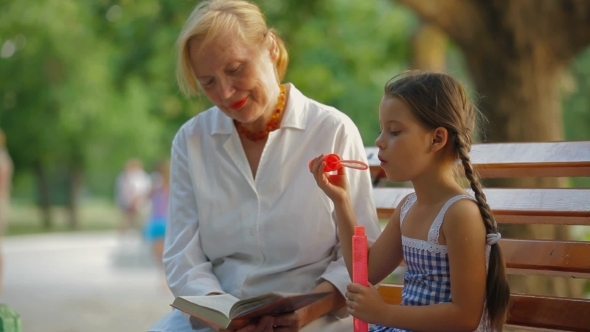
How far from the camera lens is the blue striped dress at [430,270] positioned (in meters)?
2.09

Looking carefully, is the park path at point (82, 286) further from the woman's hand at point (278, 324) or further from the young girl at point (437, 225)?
the young girl at point (437, 225)

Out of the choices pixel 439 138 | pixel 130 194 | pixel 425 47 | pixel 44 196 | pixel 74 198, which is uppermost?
pixel 425 47

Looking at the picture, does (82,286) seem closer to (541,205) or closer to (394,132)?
(541,205)

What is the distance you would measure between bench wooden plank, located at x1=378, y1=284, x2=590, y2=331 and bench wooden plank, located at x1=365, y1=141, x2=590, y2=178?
41 centimetres

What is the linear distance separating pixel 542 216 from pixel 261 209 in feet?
2.80

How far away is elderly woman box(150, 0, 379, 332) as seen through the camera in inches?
103

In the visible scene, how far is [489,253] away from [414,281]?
208 millimetres

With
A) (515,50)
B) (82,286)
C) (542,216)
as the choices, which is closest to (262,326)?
(542,216)

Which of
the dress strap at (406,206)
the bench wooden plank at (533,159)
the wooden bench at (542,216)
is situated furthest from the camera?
the bench wooden plank at (533,159)

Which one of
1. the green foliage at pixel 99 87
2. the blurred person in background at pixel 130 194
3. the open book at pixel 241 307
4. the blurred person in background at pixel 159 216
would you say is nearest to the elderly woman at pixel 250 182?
the open book at pixel 241 307

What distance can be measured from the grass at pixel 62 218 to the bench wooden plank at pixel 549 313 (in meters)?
22.1

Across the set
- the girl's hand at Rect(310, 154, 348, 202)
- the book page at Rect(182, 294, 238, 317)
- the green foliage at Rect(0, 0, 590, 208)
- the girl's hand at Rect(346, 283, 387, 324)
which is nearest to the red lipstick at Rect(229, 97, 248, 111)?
the girl's hand at Rect(310, 154, 348, 202)

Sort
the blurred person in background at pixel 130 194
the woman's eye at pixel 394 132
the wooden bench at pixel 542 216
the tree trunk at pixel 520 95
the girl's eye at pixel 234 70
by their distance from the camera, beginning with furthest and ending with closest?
1. the blurred person in background at pixel 130 194
2. the tree trunk at pixel 520 95
3. the girl's eye at pixel 234 70
4. the wooden bench at pixel 542 216
5. the woman's eye at pixel 394 132

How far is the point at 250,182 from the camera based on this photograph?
2709mm
